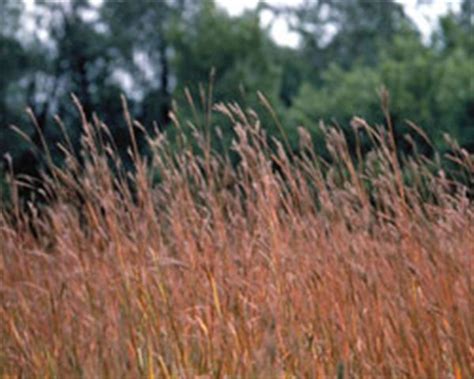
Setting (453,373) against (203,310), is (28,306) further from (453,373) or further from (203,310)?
(453,373)

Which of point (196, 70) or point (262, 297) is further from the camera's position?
point (196, 70)

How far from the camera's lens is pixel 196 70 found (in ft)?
60.3

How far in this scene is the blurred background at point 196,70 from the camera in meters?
15.8

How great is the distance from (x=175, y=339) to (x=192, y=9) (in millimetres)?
19835

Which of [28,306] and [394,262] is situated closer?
[394,262]

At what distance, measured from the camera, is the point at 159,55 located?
2339cm

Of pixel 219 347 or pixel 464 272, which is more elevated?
pixel 464 272

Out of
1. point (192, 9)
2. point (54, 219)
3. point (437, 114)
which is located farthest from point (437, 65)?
point (54, 219)

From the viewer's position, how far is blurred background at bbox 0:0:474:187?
15789 millimetres

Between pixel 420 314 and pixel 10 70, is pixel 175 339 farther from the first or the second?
pixel 10 70

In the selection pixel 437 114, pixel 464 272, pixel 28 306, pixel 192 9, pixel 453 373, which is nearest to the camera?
pixel 453 373

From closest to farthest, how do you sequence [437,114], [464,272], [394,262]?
[464,272]
[394,262]
[437,114]

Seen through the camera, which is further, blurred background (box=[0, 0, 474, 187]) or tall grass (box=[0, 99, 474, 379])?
blurred background (box=[0, 0, 474, 187])

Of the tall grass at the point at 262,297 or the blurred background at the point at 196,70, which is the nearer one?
the tall grass at the point at 262,297
